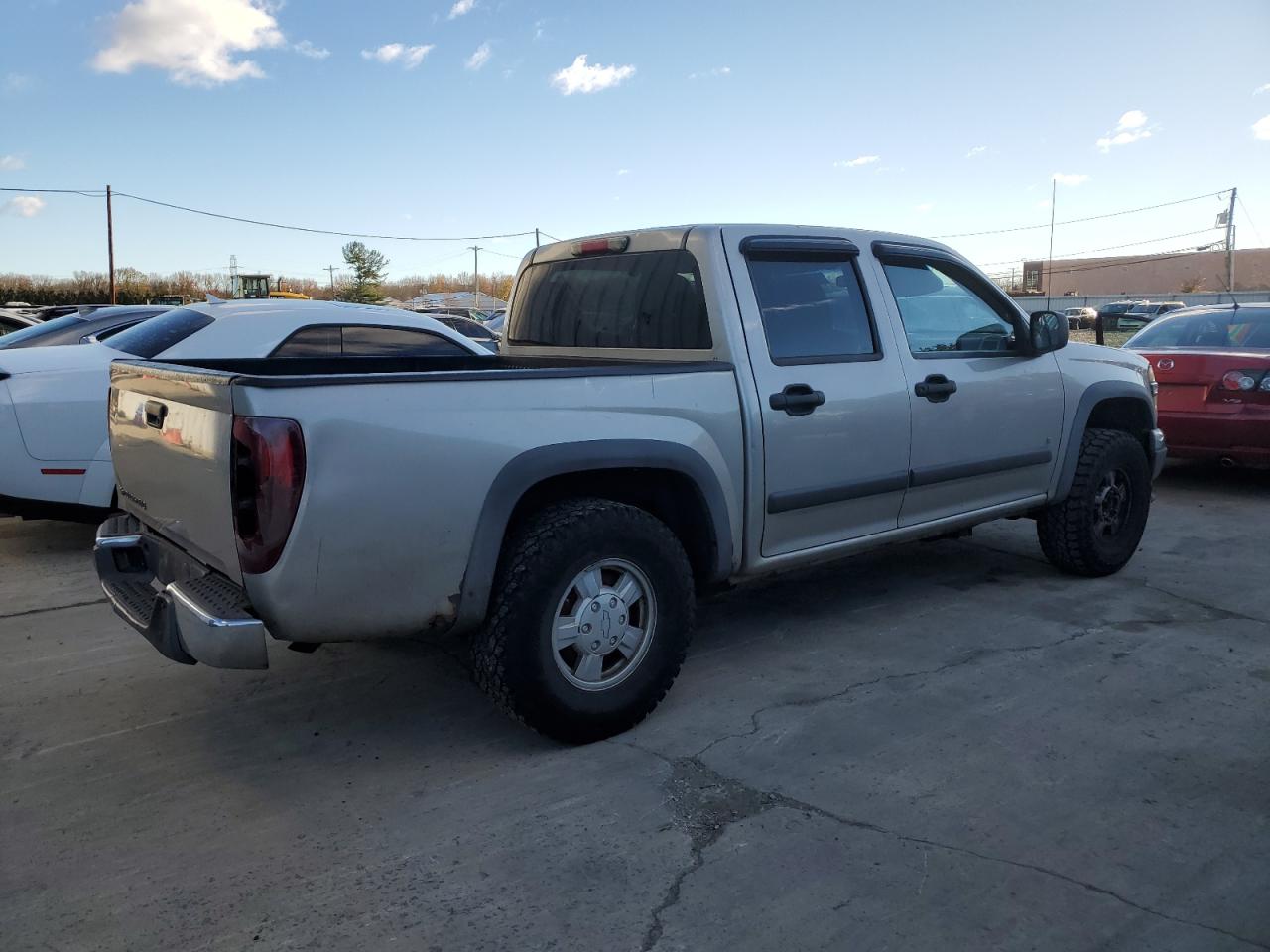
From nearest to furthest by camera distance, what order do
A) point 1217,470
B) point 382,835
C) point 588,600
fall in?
point 382,835, point 588,600, point 1217,470

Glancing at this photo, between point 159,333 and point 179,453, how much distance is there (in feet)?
11.6

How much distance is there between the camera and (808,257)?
4.43 meters

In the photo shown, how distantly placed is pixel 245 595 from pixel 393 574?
438mm

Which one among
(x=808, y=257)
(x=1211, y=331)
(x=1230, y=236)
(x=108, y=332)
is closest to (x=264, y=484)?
(x=808, y=257)

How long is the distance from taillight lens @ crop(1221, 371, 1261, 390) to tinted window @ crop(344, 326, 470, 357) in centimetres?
601

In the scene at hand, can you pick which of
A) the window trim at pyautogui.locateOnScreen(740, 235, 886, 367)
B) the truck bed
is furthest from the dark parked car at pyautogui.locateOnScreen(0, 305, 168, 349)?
the window trim at pyautogui.locateOnScreen(740, 235, 886, 367)

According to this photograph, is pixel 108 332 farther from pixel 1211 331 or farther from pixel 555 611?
pixel 1211 331

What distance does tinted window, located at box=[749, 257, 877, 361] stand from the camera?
4207 millimetres

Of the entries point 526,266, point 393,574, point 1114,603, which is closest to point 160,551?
point 393,574

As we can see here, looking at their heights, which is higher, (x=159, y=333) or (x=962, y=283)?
(x=962, y=283)

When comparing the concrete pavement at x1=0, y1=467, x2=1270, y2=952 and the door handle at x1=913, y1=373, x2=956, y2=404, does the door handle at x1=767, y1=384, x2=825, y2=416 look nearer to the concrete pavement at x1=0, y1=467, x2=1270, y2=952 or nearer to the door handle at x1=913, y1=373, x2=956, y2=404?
the door handle at x1=913, y1=373, x2=956, y2=404

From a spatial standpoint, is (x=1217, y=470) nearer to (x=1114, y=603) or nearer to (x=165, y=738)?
(x=1114, y=603)

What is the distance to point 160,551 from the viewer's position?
358 cm

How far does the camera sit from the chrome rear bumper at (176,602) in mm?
2924
